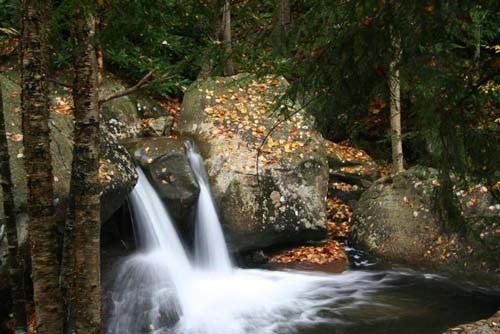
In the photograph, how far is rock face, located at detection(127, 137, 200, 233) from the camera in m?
8.48

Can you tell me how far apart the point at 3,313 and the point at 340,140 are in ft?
33.9

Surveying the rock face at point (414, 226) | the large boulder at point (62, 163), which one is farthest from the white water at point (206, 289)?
the large boulder at point (62, 163)

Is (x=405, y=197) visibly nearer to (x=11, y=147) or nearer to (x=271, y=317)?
(x=271, y=317)

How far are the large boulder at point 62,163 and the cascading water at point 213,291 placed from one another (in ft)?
3.28

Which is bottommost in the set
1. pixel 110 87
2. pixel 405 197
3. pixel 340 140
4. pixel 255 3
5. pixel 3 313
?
pixel 3 313

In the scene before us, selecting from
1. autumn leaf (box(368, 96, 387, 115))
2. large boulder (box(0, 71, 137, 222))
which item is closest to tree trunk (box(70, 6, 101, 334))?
autumn leaf (box(368, 96, 387, 115))

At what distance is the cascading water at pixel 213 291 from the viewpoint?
263 inches

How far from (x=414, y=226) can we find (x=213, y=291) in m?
3.63

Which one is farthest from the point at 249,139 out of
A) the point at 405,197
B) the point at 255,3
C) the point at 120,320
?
the point at 255,3

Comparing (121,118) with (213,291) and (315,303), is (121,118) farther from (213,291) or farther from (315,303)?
(315,303)

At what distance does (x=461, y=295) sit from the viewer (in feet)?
24.6

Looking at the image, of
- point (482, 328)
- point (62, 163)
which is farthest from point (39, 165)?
point (482, 328)

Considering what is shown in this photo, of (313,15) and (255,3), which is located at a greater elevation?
(255,3)

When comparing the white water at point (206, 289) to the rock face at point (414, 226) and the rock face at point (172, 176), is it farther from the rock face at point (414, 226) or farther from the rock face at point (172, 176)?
A: the rock face at point (414, 226)
